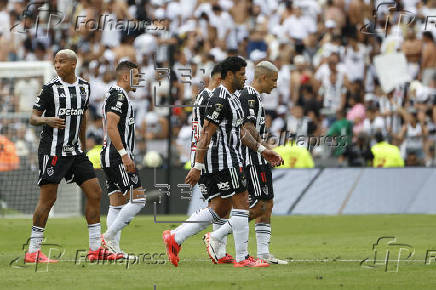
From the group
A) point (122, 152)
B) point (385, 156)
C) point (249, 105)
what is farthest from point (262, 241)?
point (385, 156)

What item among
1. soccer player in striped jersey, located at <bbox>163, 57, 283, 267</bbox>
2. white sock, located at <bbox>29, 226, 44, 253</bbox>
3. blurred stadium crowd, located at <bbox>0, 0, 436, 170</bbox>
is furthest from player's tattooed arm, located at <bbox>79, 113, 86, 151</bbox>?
blurred stadium crowd, located at <bbox>0, 0, 436, 170</bbox>

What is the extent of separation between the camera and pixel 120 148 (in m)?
11.8

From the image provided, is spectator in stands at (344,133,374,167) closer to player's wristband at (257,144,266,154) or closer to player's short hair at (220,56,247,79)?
player's wristband at (257,144,266,154)

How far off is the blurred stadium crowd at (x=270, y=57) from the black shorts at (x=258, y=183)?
7694mm

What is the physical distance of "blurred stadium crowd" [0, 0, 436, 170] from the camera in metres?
21.5

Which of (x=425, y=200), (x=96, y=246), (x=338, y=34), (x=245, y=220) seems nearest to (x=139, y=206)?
(x=96, y=246)

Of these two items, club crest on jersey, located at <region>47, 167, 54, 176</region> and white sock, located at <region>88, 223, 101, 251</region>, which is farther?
white sock, located at <region>88, 223, 101, 251</region>

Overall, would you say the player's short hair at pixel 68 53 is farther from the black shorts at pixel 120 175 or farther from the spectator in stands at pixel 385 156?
the spectator in stands at pixel 385 156

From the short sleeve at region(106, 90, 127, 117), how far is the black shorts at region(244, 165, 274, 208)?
1735 millimetres

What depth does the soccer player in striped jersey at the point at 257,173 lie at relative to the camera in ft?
37.9

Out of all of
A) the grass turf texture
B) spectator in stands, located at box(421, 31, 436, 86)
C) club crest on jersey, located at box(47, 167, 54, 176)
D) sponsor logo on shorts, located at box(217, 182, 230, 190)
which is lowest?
the grass turf texture

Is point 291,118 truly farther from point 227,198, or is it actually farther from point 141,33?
point 227,198

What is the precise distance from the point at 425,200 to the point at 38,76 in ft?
28.8

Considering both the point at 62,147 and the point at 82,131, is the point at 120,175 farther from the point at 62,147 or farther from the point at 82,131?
the point at 62,147
